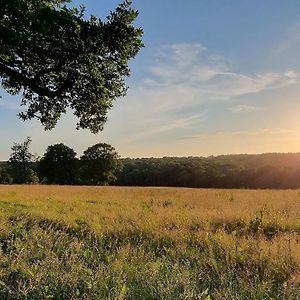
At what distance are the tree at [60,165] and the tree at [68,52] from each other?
61.7 metres

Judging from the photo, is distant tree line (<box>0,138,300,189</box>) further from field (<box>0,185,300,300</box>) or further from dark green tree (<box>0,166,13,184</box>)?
field (<box>0,185,300,300</box>)

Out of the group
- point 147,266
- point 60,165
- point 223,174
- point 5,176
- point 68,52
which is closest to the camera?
point 147,266

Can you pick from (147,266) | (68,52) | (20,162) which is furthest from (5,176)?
(147,266)

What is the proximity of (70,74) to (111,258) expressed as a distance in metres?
8.21

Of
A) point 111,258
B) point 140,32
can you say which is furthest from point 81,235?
point 140,32

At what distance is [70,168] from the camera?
77.6 meters

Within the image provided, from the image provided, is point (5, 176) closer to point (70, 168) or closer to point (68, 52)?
point (70, 168)

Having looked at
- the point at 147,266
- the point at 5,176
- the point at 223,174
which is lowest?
the point at 147,266

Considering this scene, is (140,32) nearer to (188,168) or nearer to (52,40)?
(52,40)

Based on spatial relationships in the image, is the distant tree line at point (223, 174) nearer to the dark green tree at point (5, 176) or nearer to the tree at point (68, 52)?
the dark green tree at point (5, 176)

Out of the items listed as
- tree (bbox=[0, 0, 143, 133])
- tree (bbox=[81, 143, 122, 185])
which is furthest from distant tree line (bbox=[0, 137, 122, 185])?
tree (bbox=[0, 0, 143, 133])

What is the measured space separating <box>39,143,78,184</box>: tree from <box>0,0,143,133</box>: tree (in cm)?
6173

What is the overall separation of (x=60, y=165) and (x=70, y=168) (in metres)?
1.94

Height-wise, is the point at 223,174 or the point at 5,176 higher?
the point at 223,174
